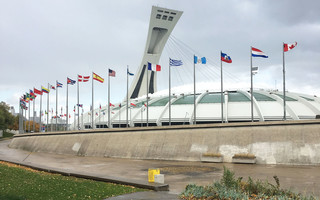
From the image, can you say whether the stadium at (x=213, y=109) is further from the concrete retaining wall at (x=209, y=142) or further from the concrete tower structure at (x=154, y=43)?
the concrete retaining wall at (x=209, y=142)

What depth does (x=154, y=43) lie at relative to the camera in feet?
215

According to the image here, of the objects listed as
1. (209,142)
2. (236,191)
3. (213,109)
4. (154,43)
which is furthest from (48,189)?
(154,43)

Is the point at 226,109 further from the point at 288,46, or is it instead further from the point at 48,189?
the point at 48,189

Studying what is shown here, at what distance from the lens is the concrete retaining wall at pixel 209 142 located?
23.3 meters

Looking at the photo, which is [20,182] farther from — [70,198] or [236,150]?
[236,150]

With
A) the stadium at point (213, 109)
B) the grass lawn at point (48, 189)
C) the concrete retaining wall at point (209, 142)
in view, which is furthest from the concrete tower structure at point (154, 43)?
the grass lawn at point (48, 189)

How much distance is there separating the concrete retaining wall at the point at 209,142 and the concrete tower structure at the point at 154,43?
86.9 feet

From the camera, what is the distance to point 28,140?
4709cm

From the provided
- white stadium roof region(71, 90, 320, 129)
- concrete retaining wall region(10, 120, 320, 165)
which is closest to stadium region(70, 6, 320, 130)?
white stadium roof region(71, 90, 320, 129)

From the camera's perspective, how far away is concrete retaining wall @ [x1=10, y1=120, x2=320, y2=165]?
23312mm

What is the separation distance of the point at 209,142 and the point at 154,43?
4200 centimetres

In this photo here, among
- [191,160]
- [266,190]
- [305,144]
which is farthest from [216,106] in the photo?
[266,190]

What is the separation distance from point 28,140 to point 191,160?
30822 millimetres

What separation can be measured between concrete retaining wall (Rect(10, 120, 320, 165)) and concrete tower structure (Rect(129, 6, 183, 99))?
26474 millimetres
